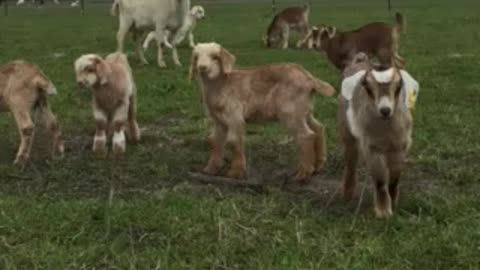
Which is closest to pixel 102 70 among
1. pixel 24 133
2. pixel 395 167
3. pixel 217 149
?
pixel 24 133

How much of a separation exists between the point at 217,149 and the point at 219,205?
1535 mm

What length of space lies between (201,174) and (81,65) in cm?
159

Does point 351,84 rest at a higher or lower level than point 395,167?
higher

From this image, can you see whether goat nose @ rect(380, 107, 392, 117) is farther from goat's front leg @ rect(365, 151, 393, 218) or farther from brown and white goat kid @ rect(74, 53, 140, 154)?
brown and white goat kid @ rect(74, 53, 140, 154)

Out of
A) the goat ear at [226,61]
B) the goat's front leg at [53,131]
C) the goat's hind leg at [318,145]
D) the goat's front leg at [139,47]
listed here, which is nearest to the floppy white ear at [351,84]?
the goat's hind leg at [318,145]

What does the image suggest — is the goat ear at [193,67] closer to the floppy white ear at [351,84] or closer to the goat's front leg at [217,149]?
the goat's front leg at [217,149]

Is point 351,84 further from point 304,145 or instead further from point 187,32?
point 187,32

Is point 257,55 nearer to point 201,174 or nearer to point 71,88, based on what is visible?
point 71,88

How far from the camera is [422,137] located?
8477 mm

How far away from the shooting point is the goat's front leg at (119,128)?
26.4 feet

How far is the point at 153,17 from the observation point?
16.9m

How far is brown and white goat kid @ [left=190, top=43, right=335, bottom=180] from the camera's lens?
23.1 ft

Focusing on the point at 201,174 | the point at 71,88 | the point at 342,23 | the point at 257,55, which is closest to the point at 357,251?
the point at 201,174

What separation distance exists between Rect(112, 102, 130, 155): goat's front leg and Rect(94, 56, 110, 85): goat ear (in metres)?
0.35
